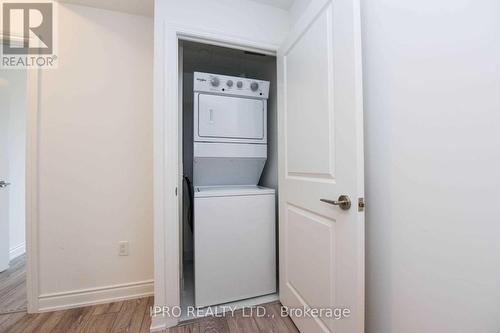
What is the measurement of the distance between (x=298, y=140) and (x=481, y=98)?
2.53 feet

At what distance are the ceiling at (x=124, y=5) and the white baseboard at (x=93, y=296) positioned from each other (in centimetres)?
210

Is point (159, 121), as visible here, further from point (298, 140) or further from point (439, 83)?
point (439, 83)

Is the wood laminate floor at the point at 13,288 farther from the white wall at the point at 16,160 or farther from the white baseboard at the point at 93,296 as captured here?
the white wall at the point at 16,160

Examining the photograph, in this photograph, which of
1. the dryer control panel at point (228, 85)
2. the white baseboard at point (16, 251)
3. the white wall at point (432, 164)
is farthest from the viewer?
the white baseboard at point (16, 251)

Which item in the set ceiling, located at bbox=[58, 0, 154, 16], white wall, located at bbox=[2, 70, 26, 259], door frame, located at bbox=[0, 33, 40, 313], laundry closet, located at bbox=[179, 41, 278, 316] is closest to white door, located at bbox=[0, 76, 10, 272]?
white wall, located at bbox=[2, 70, 26, 259]

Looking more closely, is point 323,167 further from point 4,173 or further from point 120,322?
point 4,173

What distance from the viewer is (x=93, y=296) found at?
1.54m

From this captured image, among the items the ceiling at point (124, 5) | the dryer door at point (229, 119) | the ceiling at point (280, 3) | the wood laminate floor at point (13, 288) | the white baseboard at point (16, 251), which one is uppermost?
the ceiling at point (280, 3)

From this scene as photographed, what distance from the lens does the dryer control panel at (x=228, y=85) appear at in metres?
1.56

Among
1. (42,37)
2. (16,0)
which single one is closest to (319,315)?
(42,37)

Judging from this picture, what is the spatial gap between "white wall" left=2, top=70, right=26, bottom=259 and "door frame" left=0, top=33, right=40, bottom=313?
107 cm

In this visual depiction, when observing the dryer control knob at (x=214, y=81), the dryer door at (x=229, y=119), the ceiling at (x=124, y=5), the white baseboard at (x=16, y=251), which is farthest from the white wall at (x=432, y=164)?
the white baseboard at (x=16, y=251)

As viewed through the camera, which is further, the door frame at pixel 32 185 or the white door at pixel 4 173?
the white door at pixel 4 173

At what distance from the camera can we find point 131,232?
1627 millimetres
